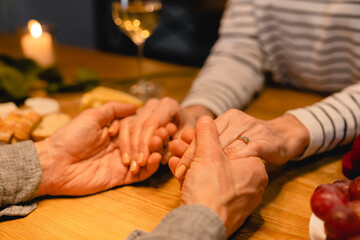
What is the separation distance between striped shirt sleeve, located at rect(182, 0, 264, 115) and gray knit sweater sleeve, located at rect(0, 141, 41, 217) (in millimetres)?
426

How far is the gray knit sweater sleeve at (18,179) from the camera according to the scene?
62 centimetres

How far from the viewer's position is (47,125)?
87 cm

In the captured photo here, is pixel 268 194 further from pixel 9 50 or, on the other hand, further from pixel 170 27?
pixel 170 27

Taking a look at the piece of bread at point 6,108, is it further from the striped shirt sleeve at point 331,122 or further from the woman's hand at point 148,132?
the striped shirt sleeve at point 331,122

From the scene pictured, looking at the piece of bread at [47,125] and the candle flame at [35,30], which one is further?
the candle flame at [35,30]

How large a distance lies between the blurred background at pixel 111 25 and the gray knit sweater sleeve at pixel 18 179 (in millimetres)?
2375

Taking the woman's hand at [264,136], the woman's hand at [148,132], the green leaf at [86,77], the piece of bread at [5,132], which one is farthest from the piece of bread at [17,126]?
the woman's hand at [264,136]

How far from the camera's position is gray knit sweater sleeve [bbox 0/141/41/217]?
616 millimetres

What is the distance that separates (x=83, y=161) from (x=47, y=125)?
21cm

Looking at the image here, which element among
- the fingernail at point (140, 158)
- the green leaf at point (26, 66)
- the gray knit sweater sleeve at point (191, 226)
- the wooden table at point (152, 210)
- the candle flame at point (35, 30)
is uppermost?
the candle flame at point (35, 30)

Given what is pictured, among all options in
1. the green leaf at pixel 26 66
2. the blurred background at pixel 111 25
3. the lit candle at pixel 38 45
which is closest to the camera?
the green leaf at pixel 26 66

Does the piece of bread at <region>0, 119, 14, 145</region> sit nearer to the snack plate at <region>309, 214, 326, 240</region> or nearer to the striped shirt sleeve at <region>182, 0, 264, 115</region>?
the striped shirt sleeve at <region>182, 0, 264, 115</region>

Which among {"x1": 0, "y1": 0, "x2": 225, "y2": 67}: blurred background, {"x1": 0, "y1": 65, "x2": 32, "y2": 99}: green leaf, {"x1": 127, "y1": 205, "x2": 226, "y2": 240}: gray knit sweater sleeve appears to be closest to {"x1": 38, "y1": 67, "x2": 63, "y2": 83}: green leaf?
{"x1": 0, "y1": 65, "x2": 32, "y2": 99}: green leaf

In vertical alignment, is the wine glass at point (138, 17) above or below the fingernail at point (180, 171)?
above
